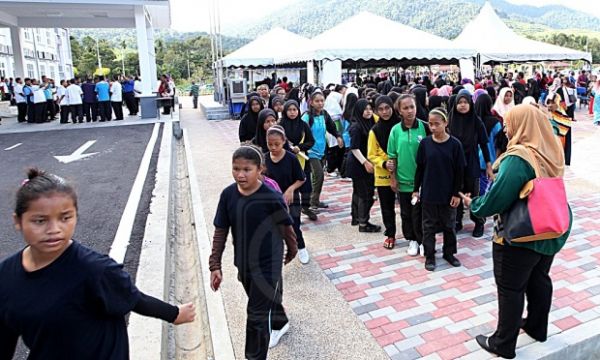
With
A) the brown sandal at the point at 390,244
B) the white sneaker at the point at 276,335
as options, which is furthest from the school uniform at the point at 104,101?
the white sneaker at the point at 276,335

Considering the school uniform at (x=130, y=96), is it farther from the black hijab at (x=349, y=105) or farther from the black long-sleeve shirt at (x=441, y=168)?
the black long-sleeve shirt at (x=441, y=168)

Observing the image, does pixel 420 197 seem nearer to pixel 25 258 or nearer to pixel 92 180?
pixel 25 258

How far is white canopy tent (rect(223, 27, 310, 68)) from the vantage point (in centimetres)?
2175

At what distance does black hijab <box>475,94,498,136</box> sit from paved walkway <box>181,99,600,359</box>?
1.20 metres

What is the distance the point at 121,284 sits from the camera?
5.90 ft

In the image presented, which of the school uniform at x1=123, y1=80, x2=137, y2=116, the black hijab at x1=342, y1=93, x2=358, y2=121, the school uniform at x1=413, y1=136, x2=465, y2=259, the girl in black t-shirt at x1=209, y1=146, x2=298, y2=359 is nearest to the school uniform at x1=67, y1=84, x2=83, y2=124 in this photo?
the school uniform at x1=123, y1=80, x2=137, y2=116

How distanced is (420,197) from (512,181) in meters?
1.72

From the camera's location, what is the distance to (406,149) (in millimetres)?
4547

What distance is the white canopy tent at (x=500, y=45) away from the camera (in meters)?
17.3

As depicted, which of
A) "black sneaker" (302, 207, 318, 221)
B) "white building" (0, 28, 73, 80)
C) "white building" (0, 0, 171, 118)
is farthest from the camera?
"white building" (0, 28, 73, 80)

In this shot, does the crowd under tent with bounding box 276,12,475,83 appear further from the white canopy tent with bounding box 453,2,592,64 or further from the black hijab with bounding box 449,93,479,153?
the black hijab with bounding box 449,93,479,153

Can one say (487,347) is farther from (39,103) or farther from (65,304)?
(39,103)

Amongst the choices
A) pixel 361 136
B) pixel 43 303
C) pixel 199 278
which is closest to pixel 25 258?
pixel 43 303

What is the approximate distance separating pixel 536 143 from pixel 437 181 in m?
1.52
